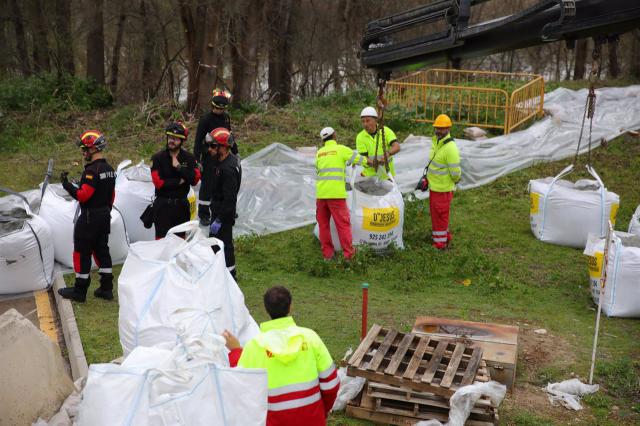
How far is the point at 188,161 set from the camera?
288 inches

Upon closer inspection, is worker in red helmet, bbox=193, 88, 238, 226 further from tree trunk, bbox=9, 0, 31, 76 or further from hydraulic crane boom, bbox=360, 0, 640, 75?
tree trunk, bbox=9, 0, 31, 76

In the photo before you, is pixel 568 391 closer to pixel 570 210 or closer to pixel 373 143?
pixel 570 210

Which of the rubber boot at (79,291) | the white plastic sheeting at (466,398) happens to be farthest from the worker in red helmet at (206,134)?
the white plastic sheeting at (466,398)

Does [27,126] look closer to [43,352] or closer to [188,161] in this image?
[188,161]

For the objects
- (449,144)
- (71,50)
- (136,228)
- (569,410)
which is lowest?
(569,410)

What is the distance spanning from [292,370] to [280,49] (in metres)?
20.6

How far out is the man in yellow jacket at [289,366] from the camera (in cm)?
369

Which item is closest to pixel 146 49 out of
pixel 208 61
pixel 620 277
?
pixel 208 61

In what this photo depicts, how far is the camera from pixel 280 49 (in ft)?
76.6

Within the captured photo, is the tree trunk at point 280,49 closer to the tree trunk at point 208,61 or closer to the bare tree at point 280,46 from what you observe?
the bare tree at point 280,46

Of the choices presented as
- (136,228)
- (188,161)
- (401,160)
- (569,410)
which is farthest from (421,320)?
(401,160)

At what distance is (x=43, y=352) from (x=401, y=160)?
834 cm

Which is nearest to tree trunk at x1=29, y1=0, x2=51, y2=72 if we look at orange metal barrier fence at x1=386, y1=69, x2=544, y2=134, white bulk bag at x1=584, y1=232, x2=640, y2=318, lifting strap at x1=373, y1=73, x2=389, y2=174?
orange metal barrier fence at x1=386, y1=69, x2=544, y2=134

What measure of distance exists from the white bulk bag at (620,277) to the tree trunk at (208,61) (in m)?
9.24
